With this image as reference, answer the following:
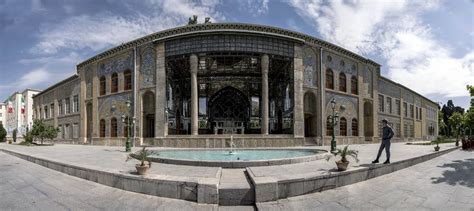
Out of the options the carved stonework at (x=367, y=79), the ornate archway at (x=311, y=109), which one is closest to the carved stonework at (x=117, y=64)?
the ornate archway at (x=311, y=109)

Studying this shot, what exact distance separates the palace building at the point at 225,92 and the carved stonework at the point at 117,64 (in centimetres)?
11

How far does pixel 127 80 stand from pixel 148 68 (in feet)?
Result: 11.0

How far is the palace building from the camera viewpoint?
80.8 ft

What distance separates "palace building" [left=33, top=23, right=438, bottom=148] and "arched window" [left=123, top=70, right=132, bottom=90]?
0.34 feet

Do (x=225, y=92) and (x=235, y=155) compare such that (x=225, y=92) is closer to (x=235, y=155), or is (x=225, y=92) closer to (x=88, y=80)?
(x=88, y=80)

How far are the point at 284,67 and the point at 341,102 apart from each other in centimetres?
728

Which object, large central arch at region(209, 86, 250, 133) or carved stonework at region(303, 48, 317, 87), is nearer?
carved stonework at region(303, 48, 317, 87)

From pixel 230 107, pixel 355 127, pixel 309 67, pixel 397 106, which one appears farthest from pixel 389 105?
pixel 230 107

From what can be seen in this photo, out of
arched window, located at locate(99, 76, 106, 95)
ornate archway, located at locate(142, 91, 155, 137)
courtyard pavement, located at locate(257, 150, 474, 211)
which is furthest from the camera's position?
arched window, located at locate(99, 76, 106, 95)

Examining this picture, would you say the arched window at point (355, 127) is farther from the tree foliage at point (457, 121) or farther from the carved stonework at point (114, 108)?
the carved stonework at point (114, 108)

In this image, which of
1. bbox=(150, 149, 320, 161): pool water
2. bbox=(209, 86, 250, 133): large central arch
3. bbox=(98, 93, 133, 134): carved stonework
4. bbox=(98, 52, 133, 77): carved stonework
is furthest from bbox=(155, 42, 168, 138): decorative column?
bbox=(209, 86, 250, 133): large central arch

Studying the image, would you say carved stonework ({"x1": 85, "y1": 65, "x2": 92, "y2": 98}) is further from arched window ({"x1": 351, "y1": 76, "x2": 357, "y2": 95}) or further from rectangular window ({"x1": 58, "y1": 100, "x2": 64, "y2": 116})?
arched window ({"x1": 351, "y1": 76, "x2": 357, "y2": 95})

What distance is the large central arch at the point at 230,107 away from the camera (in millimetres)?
37594

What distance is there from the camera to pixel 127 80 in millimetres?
28094
